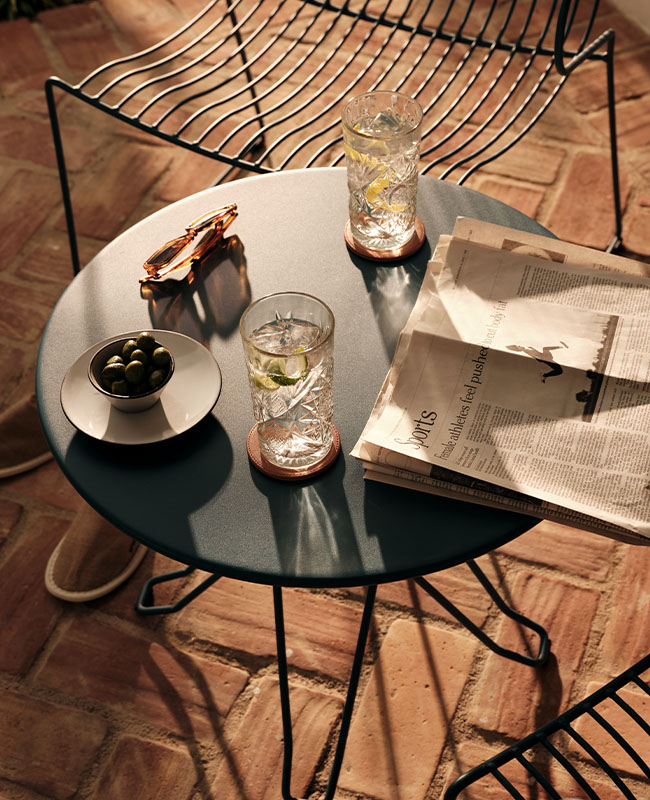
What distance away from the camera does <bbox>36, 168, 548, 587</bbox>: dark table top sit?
1.00 metres

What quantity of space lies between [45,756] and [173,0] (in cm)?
282

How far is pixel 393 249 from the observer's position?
1.32 metres

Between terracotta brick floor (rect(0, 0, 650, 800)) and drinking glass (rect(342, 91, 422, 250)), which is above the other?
drinking glass (rect(342, 91, 422, 250))

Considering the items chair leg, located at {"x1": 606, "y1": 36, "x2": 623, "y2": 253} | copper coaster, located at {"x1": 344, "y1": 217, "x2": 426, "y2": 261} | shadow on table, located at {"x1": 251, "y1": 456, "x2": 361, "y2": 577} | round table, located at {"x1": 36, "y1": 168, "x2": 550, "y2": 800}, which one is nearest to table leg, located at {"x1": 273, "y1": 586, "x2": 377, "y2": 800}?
round table, located at {"x1": 36, "y1": 168, "x2": 550, "y2": 800}

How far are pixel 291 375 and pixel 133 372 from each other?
0.23m

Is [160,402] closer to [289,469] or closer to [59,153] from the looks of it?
[289,469]

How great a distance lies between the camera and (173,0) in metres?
3.29

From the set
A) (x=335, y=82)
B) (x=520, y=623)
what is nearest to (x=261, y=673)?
(x=520, y=623)

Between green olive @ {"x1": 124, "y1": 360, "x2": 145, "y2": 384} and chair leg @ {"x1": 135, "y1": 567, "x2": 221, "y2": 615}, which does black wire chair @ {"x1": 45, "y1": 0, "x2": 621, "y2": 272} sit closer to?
chair leg @ {"x1": 135, "y1": 567, "x2": 221, "y2": 615}

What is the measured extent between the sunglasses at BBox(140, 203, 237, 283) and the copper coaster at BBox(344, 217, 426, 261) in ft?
0.67

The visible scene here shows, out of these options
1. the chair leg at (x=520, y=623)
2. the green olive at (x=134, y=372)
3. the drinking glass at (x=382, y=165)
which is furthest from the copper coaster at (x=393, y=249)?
the chair leg at (x=520, y=623)

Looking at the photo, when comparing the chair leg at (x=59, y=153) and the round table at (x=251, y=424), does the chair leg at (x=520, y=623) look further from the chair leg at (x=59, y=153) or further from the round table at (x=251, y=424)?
the chair leg at (x=59, y=153)

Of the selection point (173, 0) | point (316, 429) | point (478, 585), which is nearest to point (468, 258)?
point (316, 429)

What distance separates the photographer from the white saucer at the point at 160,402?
3.59 ft
